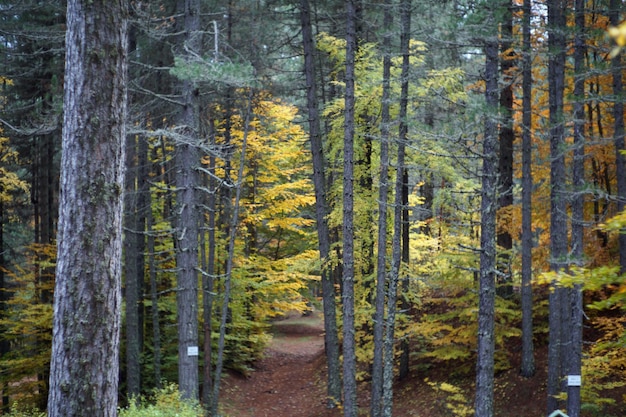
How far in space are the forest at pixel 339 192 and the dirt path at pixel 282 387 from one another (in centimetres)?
102

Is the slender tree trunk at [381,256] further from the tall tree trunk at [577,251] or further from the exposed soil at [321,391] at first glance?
the tall tree trunk at [577,251]

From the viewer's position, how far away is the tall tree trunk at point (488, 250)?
9.70 metres

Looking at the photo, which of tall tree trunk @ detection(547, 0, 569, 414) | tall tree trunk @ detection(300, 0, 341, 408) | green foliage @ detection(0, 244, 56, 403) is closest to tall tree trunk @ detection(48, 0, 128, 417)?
tall tree trunk @ detection(547, 0, 569, 414)

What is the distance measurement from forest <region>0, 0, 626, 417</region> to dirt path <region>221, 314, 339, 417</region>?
1.02 meters

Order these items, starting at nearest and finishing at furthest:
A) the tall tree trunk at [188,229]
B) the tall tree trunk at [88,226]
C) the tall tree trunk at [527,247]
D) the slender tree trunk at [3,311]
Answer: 1. the tall tree trunk at [88,226]
2. the tall tree trunk at [188,229]
3. the tall tree trunk at [527,247]
4. the slender tree trunk at [3,311]

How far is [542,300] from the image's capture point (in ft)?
52.7

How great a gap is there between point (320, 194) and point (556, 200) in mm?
5878

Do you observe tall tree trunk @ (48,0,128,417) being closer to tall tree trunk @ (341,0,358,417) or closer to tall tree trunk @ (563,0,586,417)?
tall tree trunk @ (341,0,358,417)

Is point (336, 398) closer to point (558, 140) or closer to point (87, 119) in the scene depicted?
point (558, 140)

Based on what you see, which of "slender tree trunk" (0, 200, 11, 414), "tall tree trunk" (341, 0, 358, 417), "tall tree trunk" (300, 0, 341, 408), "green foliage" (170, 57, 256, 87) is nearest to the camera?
"green foliage" (170, 57, 256, 87)

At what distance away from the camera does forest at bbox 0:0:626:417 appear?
16.1 feet

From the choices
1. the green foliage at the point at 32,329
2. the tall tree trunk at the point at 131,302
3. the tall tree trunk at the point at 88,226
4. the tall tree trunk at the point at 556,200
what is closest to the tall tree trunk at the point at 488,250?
the tall tree trunk at the point at 556,200

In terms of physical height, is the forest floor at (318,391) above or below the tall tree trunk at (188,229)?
below

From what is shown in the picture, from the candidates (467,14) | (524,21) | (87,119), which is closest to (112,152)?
(87,119)
